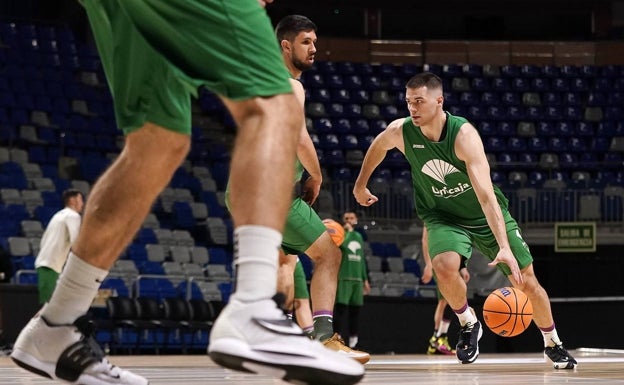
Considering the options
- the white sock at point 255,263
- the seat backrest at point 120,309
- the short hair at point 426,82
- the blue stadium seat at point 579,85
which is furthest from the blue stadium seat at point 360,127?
the white sock at point 255,263

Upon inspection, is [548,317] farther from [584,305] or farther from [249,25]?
[584,305]

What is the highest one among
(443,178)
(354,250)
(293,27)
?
(293,27)

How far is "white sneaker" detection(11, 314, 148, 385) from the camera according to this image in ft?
9.93

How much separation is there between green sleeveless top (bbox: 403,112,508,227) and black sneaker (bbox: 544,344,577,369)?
0.99 metres

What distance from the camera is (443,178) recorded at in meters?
7.50

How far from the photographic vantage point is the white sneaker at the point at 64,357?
3.03 m

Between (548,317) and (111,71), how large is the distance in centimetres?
489

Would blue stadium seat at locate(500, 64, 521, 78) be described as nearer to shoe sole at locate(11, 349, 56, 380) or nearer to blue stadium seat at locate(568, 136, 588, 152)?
blue stadium seat at locate(568, 136, 588, 152)

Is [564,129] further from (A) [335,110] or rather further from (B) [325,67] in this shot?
(B) [325,67]

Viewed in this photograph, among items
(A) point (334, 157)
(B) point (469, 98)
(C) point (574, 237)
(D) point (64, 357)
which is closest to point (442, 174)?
(D) point (64, 357)

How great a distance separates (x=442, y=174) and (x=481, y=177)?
503mm

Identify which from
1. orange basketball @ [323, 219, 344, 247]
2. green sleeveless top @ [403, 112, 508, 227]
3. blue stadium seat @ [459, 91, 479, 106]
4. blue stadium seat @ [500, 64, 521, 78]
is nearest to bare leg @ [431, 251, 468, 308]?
green sleeveless top @ [403, 112, 508, 227]

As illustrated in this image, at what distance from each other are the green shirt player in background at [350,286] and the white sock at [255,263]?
12.1m

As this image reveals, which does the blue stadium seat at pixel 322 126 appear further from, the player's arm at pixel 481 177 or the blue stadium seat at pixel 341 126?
the player's arm at pixel 481 177
